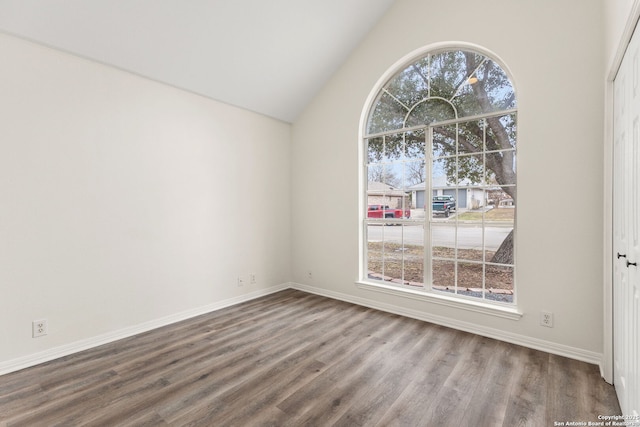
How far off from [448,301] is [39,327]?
12.1 feet

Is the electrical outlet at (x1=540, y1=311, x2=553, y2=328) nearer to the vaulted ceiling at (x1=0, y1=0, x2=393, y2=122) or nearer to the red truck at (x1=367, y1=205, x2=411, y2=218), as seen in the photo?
the red truck at (x1=367, y1=205, x2=411, y2=218)

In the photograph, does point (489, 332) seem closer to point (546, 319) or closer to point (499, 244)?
point (546, 319)

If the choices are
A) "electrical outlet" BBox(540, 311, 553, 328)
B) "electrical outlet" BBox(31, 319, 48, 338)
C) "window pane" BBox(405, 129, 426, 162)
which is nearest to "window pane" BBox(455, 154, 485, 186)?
"window pane" BBox(405, 129, 426, 162)

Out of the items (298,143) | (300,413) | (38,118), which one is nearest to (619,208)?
(300,413)

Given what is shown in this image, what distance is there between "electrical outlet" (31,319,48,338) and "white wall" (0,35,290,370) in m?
0.04

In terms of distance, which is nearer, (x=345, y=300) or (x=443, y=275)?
(x=443, y=275)

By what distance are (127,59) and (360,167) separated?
2.70 metres

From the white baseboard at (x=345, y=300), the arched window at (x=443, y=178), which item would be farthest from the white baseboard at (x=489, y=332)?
the arched window at (x=443, y=178)

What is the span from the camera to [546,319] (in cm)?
259

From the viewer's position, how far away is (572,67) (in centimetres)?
245

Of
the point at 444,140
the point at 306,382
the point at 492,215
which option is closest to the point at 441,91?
the point at 444,140

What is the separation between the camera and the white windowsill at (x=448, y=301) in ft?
9.10

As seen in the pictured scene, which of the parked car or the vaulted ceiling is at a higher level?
the vaulted ceiling

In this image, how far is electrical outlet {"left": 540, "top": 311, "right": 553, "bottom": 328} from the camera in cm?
257
